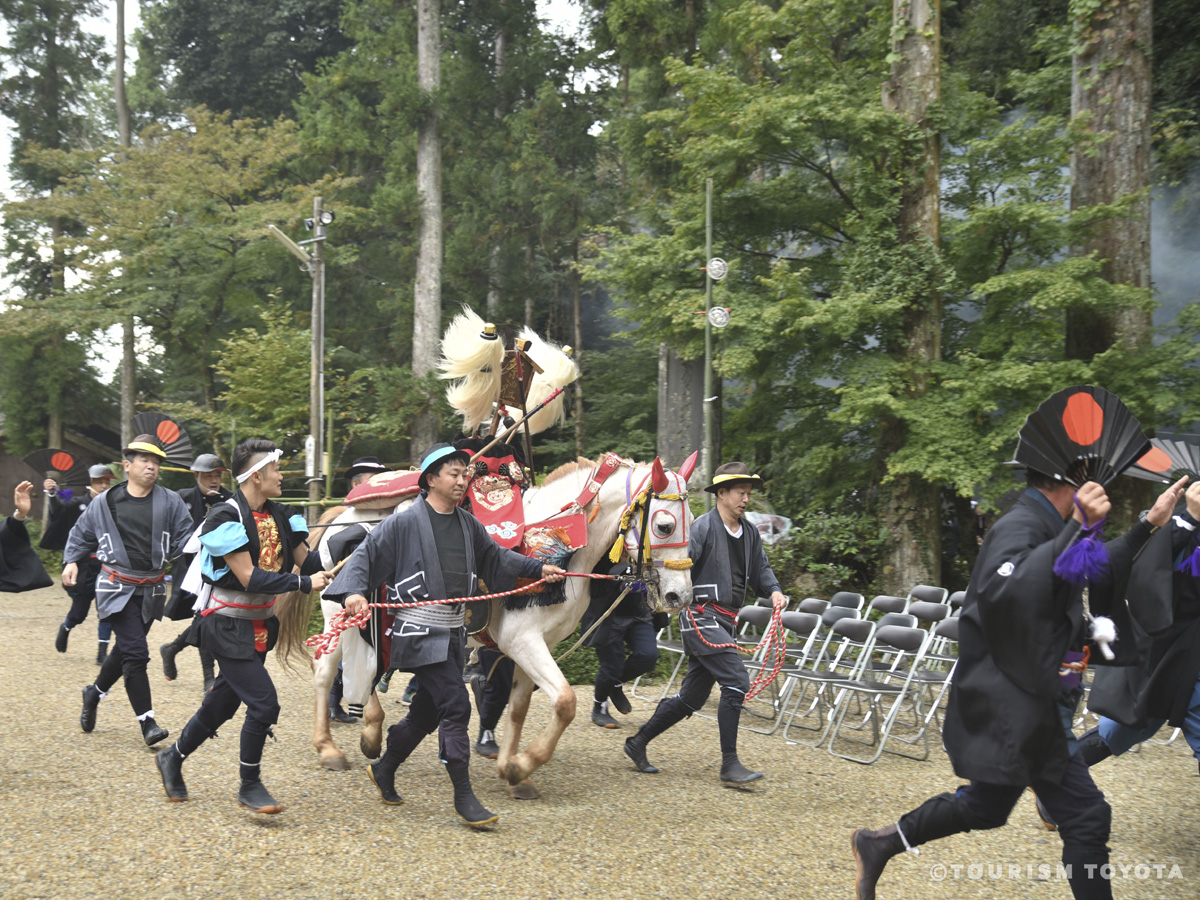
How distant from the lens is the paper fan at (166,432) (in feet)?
20.0

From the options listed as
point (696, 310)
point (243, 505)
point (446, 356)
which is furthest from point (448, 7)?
point (243, 505)

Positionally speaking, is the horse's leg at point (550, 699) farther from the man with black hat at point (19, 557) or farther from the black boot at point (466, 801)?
the man with black hat at point (19, 557)

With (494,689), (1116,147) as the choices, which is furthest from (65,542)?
(1116,147)

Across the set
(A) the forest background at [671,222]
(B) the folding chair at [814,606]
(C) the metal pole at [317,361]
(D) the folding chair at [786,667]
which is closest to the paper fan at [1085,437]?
(D) the folding chair at [786,667]

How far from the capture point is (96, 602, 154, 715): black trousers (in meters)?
5.86

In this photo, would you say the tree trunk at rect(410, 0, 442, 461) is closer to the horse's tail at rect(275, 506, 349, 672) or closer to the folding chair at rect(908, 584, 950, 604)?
the folding chair at rect(908, 584, 950, 604)

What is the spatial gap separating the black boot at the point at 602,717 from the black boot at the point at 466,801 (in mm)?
2706

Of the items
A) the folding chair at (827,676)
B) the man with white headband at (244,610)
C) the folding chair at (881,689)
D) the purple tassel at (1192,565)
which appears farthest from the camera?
the folding chair at (827,676)

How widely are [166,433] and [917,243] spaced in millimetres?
8547

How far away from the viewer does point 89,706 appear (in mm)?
6379

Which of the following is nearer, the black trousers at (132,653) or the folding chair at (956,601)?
the black trousers at (132,653)

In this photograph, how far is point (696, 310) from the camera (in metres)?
11.6

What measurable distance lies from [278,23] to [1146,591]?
3038 cm

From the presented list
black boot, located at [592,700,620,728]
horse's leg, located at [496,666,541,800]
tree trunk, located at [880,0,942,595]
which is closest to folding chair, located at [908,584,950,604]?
tree trunk, located at [880,0,942,595]
